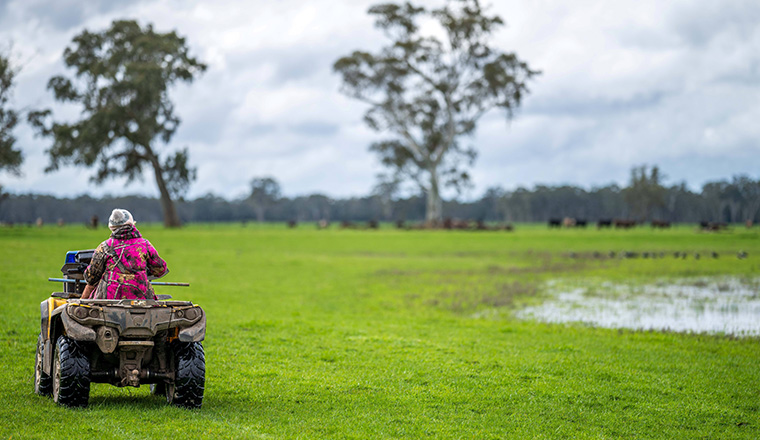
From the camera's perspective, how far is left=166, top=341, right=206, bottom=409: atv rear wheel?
290 inches

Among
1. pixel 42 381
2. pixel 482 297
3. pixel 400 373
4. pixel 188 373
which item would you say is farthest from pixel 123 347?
pixel 482 297

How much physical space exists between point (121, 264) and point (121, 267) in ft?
0.11

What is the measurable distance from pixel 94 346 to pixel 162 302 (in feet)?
3.03

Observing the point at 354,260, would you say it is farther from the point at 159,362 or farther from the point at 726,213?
the point at 726,213

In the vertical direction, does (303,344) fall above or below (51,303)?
below

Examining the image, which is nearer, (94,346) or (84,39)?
(94,346)

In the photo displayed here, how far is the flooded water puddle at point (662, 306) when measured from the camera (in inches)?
679

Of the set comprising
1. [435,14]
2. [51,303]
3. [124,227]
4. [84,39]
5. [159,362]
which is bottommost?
[159,362]

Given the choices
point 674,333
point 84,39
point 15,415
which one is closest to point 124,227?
point 15,415

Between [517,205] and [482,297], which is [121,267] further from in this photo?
[517,205]

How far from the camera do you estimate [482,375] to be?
33.7ft

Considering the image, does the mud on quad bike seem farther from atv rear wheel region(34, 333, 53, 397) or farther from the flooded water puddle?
the flooded water puddle

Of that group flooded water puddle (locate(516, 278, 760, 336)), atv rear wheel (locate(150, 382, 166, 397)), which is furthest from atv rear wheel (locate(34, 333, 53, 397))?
flooded water puddle (locate(516, 278, 760, 336))

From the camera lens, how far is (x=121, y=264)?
7555 mm
